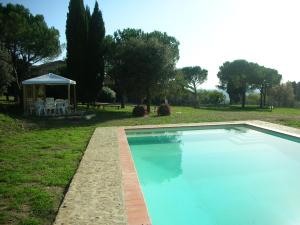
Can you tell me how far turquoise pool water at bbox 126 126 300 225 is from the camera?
217 inches

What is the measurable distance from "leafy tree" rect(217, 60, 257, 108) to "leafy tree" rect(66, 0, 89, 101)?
22753 mm

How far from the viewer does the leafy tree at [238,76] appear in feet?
127

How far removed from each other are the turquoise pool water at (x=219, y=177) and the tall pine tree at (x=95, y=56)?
448 inches

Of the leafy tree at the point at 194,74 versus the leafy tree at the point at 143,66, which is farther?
the leafy tree at the point at 194,74

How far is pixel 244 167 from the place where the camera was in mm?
8812

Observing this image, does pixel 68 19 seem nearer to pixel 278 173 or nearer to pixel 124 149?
pixel 124 149

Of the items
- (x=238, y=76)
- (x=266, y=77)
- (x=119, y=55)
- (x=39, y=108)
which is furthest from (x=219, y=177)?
(x=238, y=76)

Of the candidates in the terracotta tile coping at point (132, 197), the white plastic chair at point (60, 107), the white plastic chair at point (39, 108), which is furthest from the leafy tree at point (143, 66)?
the terracotta tile coping at point (132, 197)

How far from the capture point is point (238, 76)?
39.3 m

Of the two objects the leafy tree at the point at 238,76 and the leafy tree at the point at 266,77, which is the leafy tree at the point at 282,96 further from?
the leafy tree at the point at 266,77

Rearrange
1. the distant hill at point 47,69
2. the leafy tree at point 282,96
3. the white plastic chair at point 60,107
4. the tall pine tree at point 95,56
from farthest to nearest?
the leafy tree at point 282,96, the distant hill at point 47,69, the tall pine tree at point 95,56, the white plastic chair at point 60,107

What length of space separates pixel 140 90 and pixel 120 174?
1513cm

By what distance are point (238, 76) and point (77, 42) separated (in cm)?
2340

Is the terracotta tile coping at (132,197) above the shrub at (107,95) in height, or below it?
below
